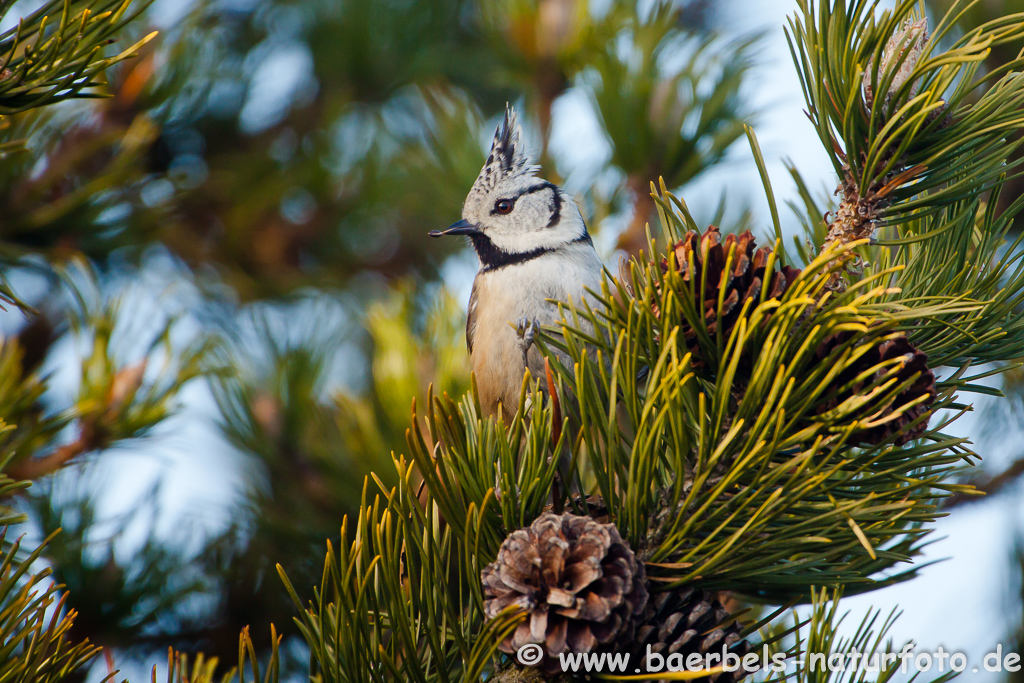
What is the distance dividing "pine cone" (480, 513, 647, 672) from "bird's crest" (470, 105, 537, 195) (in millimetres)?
1519

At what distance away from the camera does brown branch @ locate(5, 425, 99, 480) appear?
58.3 inches

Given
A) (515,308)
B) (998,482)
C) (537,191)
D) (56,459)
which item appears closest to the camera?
(56,459)

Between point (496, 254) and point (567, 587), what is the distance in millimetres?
1588

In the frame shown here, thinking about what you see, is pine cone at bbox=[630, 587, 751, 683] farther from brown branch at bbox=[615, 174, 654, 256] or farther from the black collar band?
the black collar band

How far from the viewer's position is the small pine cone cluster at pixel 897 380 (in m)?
0.88

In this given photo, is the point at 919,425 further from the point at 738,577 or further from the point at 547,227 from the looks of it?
the point at 547,227

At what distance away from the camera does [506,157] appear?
2240 mm

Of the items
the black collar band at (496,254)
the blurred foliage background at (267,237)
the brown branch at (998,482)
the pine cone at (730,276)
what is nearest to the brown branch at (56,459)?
the blurred foliage background at (267,237)

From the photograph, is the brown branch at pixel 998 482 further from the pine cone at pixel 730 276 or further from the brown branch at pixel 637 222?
the pine cone at pixel 730 276

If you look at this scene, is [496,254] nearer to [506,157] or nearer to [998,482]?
[506,157]

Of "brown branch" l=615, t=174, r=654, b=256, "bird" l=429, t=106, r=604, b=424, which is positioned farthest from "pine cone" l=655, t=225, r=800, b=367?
"brown branch" l=615, t=174, r=654, b=256

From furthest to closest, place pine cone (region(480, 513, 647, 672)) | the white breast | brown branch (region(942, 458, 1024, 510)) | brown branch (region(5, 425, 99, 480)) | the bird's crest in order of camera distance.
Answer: the bird's crest < the white breast < brown branch (region(942, 458, 1024, 510)) < brown branch (region(5, 425, 99, 480)) < pine cone (region(480, 513, 647, 672))

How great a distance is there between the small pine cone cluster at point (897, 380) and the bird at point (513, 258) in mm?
1030

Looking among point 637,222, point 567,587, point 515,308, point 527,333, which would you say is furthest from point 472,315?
point 567,587
